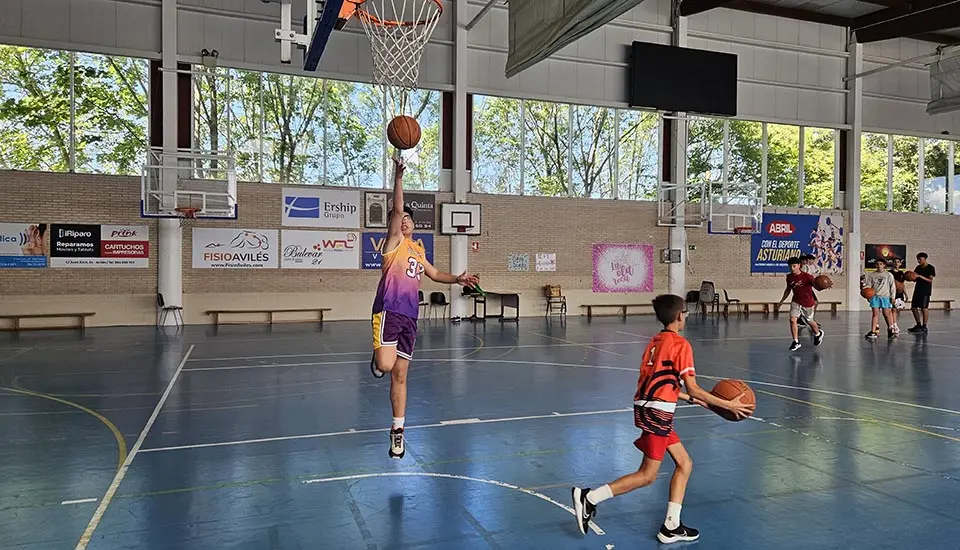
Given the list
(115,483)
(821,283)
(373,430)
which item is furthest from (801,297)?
(115,483)

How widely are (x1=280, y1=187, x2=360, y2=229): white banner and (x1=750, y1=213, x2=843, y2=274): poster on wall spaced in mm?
14983

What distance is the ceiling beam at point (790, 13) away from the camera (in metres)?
24.2

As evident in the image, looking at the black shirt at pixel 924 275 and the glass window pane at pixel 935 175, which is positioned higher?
the glass window pane at pixel 935 175

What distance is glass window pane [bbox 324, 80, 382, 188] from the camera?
20.2 metres

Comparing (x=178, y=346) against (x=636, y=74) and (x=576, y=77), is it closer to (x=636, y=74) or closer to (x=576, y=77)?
(x=576, y=77)

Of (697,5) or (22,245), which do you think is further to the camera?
(697,5)

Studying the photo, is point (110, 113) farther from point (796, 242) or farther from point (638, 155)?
point (796, 242)

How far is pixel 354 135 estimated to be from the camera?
2034cm

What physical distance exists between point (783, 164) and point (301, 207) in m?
18.0

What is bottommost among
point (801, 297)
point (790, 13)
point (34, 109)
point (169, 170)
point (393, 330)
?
point (801, 297)

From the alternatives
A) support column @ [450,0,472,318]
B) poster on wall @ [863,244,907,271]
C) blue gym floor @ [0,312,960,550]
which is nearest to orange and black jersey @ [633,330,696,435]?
blue gym floor @ [0,312,960,550]

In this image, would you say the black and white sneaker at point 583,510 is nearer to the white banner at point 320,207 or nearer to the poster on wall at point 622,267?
the white banner at point 320,207

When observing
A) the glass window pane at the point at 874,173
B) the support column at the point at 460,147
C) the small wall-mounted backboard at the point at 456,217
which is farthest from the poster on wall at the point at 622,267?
the glass window pane at the point at 874,173

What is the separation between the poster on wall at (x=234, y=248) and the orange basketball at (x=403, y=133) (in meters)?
14.0
